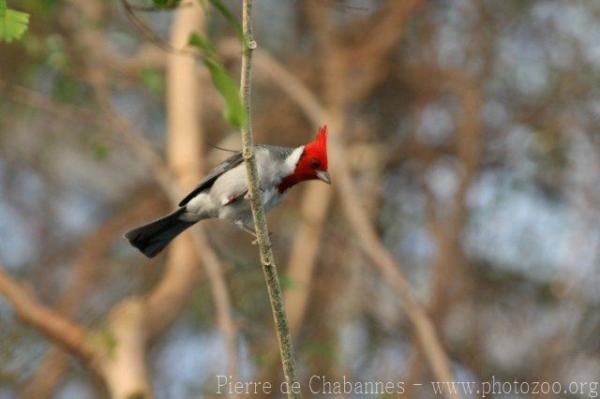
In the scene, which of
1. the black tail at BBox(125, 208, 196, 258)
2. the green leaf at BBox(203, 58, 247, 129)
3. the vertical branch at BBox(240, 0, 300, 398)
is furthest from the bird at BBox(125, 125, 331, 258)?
the green leaf at BBox(203, 58, 247, 129)

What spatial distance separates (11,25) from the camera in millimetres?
1979

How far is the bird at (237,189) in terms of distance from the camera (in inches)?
122

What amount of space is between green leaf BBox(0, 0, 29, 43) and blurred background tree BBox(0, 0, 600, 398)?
303cm

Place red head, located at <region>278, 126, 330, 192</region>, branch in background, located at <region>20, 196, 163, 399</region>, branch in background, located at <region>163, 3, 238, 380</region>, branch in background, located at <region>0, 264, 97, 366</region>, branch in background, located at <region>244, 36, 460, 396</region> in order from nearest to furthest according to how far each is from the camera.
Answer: red head, located at <region>278, 126, 330, 192</region> → branch in background, located at <region>0, 264, 97, 366</region> → branch in background, located at <region>163, 3, 238, 380</region> → branch in background, located at <region>244, 36, 460, 396</region> → branch in background, located at <region>20, 196, 163, 399</region>

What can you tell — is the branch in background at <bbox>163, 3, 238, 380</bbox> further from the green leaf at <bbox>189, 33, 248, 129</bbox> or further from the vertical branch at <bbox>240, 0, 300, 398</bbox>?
the green leaf at <bbox>189, 33, 248, 129</bbox>

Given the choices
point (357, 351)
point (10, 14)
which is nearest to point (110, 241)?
point (357, 351)

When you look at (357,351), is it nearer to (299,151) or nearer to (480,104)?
(480,104)

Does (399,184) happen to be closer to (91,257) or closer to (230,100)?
(91,257)

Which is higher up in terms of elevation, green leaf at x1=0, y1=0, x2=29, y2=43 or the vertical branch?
green leaf at x1=0, y1=0, x2=29, y2=43

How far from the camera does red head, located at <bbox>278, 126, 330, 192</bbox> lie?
122 inches

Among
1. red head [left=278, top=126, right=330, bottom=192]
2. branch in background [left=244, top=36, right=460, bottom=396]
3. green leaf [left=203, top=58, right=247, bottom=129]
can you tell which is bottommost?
green leaf [left=203, top=58, right=247, bottom=129]

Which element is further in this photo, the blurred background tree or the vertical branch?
the blurred background tree

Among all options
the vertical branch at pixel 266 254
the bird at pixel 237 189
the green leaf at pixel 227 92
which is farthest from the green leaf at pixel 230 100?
the bird at pixel 237 189

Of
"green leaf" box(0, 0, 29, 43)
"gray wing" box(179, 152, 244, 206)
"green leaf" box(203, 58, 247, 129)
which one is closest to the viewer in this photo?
"green leaf" box(203, 58, 247, 129)
